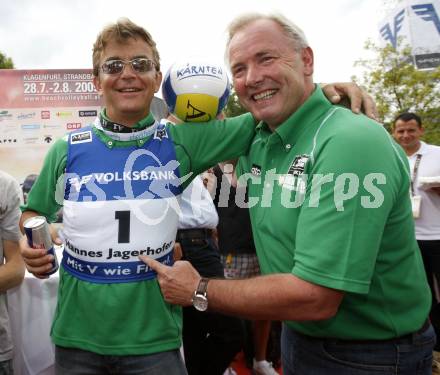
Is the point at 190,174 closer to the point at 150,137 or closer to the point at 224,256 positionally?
the point at 150,137

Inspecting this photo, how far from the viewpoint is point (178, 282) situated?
1.45 meters

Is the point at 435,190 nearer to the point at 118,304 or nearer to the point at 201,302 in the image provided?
the point at 201,302

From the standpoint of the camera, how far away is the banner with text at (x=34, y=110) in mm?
6863

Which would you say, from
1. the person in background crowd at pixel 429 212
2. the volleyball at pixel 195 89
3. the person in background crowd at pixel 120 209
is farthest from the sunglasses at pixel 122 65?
the person in background crowd at pixel 429 212

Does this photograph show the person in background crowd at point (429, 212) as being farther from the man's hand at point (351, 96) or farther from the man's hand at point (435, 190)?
the man's hand at point (351, 96)

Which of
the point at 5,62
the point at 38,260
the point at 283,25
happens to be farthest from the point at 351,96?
the point at 5,62

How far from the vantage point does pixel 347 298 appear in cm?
140

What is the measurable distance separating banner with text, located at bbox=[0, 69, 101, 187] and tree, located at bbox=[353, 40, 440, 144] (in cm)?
926

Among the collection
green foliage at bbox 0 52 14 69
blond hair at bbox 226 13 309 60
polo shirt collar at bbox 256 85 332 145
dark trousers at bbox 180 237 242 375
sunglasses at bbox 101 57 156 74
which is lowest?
dark trousers at bbox 180 237 242 375

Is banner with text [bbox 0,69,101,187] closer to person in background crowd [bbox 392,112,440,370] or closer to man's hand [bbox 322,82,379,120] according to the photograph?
person in background crowd [bbox 392,112,440,370]

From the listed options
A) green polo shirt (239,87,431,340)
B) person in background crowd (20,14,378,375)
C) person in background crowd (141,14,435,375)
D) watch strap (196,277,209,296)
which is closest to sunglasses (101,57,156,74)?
person in background crowd (20,14,378,375)

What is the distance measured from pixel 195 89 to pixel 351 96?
2.12 ft

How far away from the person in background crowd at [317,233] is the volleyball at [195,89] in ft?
0.32

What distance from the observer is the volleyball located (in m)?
1.73
